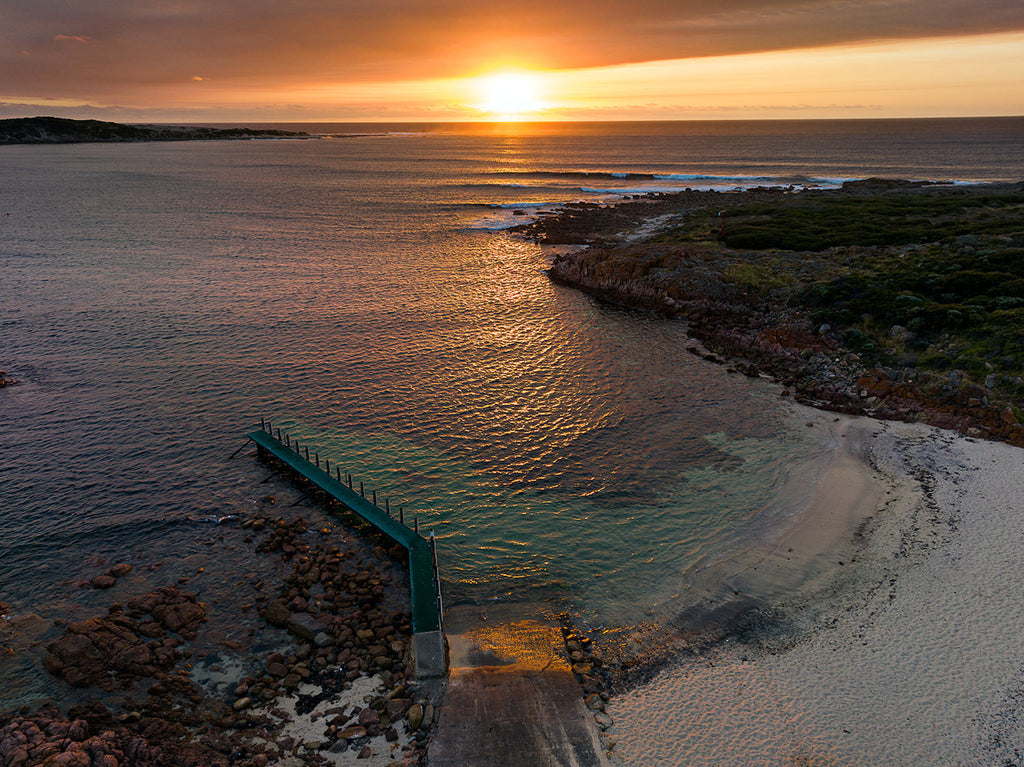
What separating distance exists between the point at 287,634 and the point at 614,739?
35.4ft

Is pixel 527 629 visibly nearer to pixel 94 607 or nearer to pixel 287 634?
pixel 287 634

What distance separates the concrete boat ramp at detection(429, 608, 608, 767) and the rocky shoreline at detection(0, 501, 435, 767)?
107 centimetres

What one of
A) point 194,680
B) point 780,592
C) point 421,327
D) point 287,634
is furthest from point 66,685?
point 421,327

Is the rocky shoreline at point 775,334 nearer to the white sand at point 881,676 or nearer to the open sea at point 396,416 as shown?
the open sea at point 396,416

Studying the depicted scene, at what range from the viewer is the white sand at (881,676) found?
567 inches

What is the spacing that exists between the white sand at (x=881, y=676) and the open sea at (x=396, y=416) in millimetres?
3643

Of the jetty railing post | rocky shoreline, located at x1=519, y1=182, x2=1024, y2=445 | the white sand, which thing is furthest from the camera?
rocky shoreline, located at x1=519, y1=182, x2=1024, y2=445

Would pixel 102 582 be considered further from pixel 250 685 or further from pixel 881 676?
pixel 881 676

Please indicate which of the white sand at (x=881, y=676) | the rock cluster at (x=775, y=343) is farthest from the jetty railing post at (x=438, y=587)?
the rock cluster at (x=775, y=343)

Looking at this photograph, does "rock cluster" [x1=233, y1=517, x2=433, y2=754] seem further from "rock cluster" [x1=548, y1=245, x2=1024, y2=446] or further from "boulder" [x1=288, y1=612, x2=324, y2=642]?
"rock cluster" [x1=548, y1=245, x2=1024, y2=446]

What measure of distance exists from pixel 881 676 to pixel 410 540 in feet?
51.4

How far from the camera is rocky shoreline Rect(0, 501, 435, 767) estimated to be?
46.3 ft

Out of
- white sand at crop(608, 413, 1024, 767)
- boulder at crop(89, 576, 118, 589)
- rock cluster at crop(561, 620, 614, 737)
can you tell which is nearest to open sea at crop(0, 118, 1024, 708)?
rock cluster at crop(561, 620, 614, 737)

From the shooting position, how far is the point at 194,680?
55.4 feet
